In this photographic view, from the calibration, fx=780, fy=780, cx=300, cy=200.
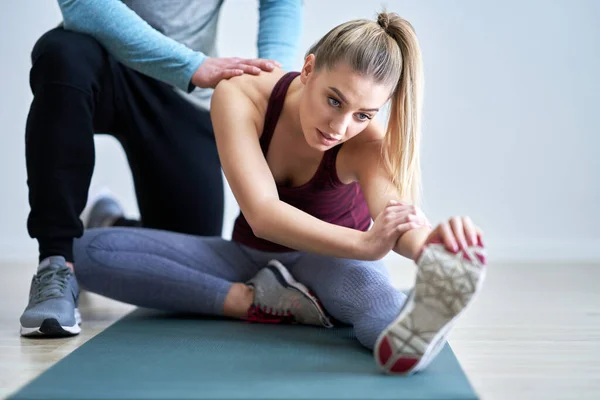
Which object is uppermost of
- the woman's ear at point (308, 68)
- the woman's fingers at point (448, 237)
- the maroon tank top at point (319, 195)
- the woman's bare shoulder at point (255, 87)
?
the woman's ear at point (308, 68)

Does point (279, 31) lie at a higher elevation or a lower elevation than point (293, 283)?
higher

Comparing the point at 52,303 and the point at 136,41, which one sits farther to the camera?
the point at 136,41

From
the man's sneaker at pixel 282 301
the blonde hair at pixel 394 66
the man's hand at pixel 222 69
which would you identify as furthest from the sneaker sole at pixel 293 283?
the man's hand at pixel 222 69

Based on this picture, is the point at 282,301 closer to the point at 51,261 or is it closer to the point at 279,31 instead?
the point at 51,261

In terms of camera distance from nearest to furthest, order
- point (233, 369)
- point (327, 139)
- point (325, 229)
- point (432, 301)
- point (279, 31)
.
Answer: point (432, 301)
point (233, 369)
point (325, 229)
point (327, 139)
point (279, 31)

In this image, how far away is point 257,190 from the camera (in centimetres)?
152

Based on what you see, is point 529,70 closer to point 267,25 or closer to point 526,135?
point 526,135

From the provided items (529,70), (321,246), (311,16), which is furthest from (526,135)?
(321,246)

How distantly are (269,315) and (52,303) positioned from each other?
0.49m

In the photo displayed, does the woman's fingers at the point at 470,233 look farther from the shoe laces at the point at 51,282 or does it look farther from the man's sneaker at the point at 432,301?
the shoe laces at the point at 51,282

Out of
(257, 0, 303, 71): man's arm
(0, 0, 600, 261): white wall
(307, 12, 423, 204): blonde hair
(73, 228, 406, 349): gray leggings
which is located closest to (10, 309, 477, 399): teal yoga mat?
(73, 228, 406, 349): gray leggings

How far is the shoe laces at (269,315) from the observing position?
5.97ft

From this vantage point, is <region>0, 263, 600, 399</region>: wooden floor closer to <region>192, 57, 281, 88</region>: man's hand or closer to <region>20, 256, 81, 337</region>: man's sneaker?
<region>20, 256, 81, 337</region>: man's sneaker

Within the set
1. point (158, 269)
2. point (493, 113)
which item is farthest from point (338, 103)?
point (493, 113)
